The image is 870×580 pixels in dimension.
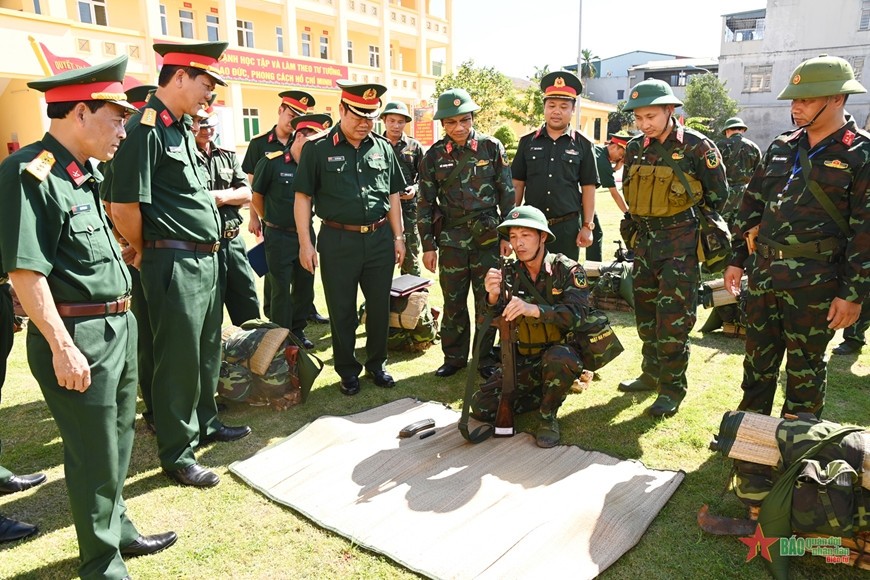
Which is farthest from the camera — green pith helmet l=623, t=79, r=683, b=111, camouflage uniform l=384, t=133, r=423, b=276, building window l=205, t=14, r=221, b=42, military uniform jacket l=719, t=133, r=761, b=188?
building window l=205, t=14, r=221, b=42

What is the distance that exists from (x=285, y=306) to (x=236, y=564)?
3.36 metres

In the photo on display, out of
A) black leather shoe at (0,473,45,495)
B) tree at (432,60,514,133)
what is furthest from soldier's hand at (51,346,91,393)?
tree at (432,60,514,133)

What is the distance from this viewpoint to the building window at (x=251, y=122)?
25672mm

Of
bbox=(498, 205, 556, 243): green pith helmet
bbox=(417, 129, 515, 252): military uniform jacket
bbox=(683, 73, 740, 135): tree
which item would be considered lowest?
bbox=(498, 205, 556, 243): green pith helmet

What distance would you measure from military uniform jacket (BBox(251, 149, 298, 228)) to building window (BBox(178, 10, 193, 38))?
68.8ft

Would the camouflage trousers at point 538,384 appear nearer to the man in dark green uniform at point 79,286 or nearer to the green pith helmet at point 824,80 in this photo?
the green pith helmet at point 824,80

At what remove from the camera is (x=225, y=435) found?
14.5 feet

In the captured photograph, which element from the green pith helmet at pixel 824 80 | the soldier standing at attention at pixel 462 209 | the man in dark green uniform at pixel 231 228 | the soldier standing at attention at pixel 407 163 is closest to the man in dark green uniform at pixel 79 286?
the man in dark green uniform at pixel 231 228

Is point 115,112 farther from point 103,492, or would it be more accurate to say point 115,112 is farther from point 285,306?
point 285,306

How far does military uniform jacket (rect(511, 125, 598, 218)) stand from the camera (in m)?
5.58

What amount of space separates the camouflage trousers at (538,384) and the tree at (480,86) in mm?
29612

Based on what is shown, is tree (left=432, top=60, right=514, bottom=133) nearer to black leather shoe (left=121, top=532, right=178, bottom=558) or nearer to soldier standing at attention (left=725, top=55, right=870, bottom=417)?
soldier standing at attention (left=725, top=55, right=870, bottom=417)

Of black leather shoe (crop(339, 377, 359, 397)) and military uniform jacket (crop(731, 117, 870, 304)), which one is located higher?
military uniform jacket (crop(731, 117, 870, 304))

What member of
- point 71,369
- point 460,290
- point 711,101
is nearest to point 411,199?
point 460,290
